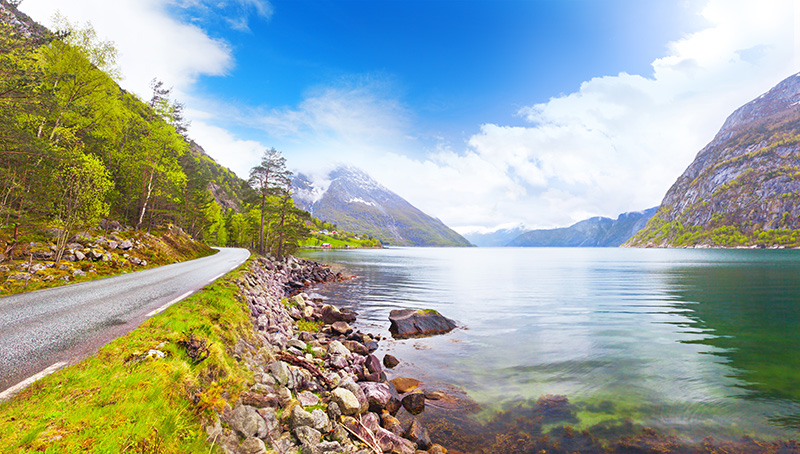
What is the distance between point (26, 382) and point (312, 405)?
6.62m

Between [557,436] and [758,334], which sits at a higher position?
[758,334]

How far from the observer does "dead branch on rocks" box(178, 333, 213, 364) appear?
837cm

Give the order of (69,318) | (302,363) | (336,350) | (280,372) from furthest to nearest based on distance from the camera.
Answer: (336,350) < (302,363) < (69,318) < (280,372)

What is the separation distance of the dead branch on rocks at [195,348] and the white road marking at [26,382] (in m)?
2.43

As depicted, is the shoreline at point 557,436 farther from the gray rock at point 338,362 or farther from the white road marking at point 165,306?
the white road marking at point 165,306

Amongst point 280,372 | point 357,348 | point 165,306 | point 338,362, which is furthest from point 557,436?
point 165,306

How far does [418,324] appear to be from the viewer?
26172 millimetres

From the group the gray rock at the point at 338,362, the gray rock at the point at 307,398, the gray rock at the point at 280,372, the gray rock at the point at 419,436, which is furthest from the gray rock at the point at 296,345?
the gray rock at the point at 419,436

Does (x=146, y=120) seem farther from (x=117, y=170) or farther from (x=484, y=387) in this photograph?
(x=484, y=387)

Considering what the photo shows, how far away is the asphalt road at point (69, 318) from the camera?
816 cm

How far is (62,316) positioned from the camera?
39.3 feet

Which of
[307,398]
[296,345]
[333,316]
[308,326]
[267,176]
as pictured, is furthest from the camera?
[267,176]

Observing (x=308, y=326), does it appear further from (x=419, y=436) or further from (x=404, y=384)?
(x=419, y=436)

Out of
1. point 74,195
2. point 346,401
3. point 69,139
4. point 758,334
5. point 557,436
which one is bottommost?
point 557,436
